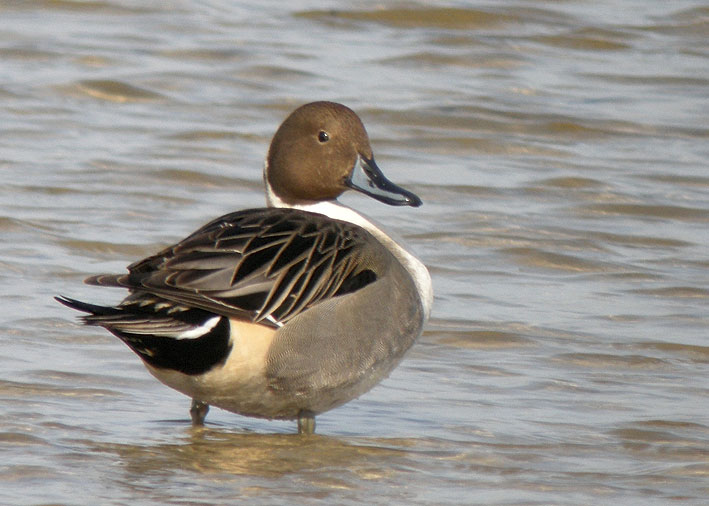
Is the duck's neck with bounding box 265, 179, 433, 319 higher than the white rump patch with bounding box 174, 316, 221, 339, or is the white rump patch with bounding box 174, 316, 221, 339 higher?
the duck's neck with bounding box 265, 179, 433, 319

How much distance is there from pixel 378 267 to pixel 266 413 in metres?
0.57

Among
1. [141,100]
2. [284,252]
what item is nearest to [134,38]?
[141,100]

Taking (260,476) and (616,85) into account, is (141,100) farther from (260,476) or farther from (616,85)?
(260,476)

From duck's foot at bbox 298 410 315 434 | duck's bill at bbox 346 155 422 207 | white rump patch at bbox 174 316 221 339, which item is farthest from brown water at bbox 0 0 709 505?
duck's bill at bbox 346 155 422 207

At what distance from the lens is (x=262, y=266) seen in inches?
165

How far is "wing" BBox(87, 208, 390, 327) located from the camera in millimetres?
3977

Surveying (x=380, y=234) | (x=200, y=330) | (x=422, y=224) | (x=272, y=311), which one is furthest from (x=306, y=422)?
(x=422, y=224)

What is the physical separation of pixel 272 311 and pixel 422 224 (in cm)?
320

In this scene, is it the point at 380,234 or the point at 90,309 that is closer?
the point at 90,309

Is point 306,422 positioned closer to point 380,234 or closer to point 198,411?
point 198,411

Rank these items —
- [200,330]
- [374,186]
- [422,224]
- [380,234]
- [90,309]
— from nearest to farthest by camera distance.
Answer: [90,309] → [200,330] → [380,234] → [374,186] → [422,224]

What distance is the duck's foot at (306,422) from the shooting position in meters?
4.42

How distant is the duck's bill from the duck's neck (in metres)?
0.09

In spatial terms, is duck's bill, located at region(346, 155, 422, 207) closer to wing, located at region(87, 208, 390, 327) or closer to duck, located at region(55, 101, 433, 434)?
duck, located at region(55, 101, 433, 434)
